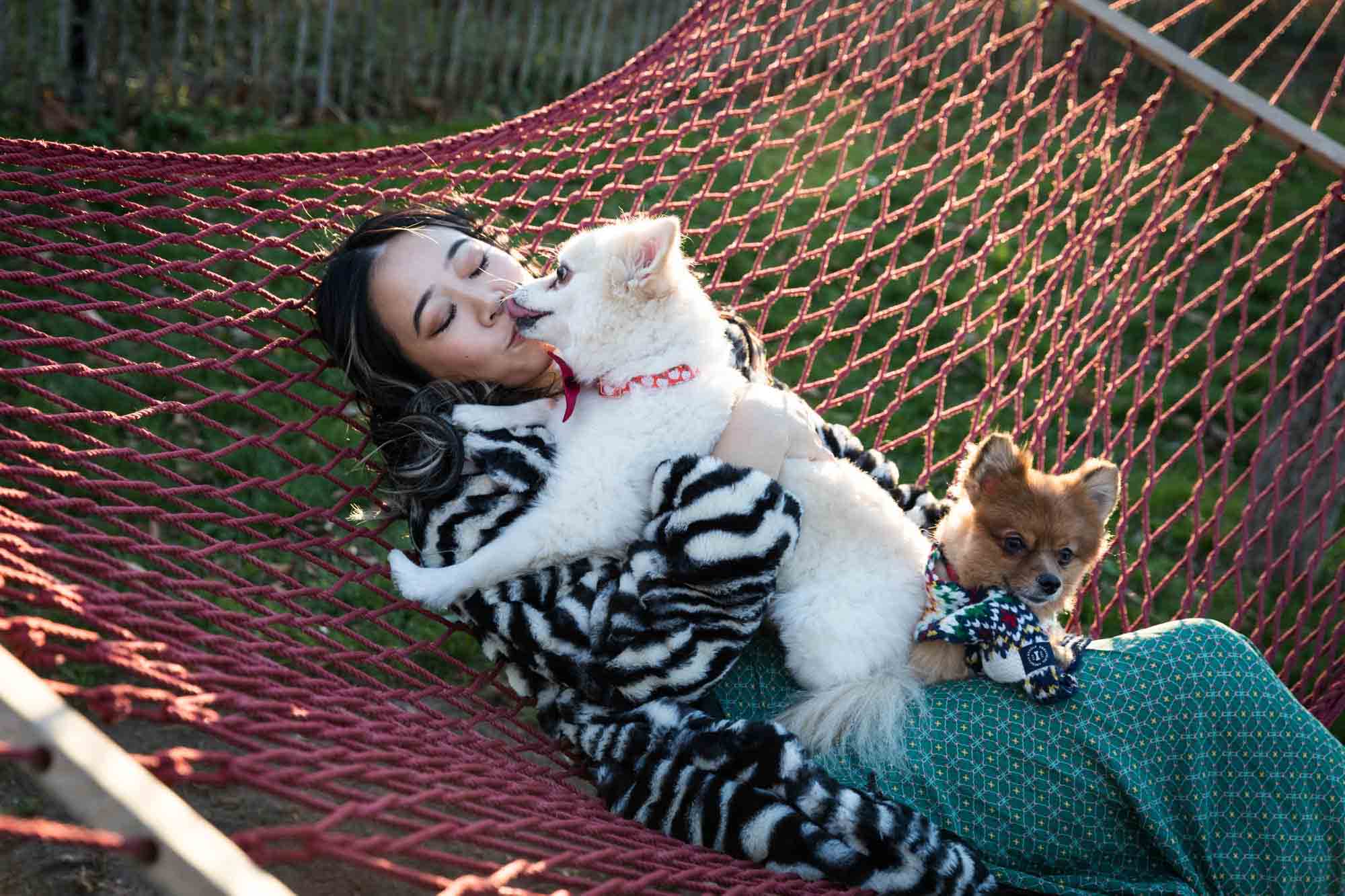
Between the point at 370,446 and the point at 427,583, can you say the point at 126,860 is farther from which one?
the point at 370,446

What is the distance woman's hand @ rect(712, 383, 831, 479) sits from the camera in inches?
85.5

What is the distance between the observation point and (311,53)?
6.85 meters

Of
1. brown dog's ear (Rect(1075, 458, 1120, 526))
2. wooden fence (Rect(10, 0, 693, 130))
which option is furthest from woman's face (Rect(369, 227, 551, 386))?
wooden fence (Rect(10, 0, 693, 130))

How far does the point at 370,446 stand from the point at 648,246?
0.71 m

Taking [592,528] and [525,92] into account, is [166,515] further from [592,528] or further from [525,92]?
[525,92]

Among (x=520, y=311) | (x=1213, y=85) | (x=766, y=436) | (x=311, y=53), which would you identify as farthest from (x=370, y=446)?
(x=311, y=53)

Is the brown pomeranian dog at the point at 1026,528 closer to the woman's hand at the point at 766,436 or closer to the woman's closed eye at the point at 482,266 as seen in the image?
the woman's hand at the point at 766,436

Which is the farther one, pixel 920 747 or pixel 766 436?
pixel 766 436

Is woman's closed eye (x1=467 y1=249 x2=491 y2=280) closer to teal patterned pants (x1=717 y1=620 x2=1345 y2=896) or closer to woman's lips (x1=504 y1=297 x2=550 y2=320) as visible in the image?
woman's lips (x1=504 y1=297 x2=550 y2=320)

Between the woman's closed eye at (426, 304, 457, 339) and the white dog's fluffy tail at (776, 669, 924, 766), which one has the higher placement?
the woman's closed eye at (426, 304, 457, 339)

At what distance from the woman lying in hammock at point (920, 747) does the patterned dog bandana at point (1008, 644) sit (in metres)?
0.04

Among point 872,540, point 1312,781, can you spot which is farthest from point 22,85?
point 1312,781

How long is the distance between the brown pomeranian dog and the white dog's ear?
0.71m

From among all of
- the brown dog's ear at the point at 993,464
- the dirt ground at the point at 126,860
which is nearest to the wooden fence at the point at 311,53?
the dirt ground at the point at 126,860
